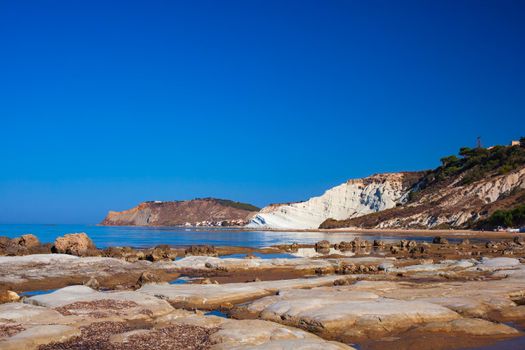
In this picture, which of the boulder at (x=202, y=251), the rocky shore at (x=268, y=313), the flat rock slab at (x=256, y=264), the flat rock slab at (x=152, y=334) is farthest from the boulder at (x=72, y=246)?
the flat rock slab at (x=152, y=334)

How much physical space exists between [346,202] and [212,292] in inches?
4521

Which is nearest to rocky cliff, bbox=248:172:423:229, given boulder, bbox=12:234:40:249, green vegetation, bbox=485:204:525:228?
green vegetation, bbox=485:204:525:228

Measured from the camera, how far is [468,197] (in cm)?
8612

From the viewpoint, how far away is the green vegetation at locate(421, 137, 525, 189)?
93.1 m

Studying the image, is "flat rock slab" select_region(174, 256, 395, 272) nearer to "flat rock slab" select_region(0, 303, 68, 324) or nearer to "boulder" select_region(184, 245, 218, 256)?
"boulder" select_region(184, 245, 218, 256)

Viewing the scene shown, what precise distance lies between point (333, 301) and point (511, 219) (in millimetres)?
62706

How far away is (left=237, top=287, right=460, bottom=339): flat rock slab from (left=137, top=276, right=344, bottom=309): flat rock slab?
176 cm

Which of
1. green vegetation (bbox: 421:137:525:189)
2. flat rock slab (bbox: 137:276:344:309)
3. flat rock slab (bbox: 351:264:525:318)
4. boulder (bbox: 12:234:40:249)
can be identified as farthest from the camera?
green vegetation (bbox: 421:137:525:189)

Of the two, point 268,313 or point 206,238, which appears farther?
point 206,238

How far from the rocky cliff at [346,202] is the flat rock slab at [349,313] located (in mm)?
108521

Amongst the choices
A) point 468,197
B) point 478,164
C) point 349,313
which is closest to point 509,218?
point 468,197

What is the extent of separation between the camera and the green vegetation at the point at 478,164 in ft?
305

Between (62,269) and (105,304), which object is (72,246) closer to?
(62,269)

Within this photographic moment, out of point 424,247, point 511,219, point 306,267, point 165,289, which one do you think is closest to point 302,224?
point 511,219
